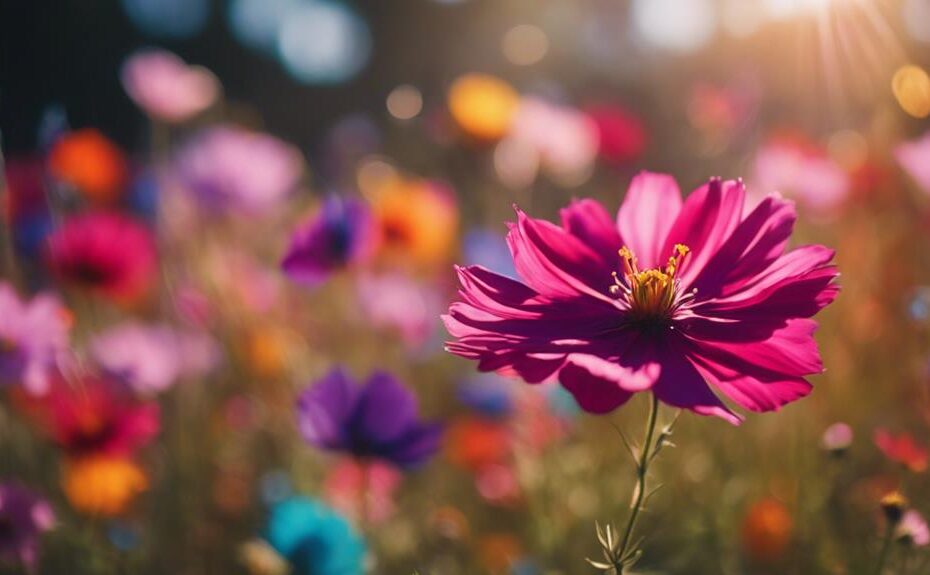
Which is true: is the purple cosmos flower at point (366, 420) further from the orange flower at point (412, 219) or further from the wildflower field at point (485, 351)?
the orange flower at point (412, 219)

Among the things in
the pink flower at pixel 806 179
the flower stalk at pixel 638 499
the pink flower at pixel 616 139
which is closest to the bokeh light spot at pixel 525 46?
the pink flower at pixel 616 139

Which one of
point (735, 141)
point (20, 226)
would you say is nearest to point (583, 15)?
point (735, 141)

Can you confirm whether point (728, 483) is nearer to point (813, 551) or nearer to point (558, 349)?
point (813, 551)

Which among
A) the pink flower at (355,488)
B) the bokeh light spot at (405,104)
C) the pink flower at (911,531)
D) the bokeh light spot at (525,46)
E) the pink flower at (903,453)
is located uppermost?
the bokeh light spot at (525,46)

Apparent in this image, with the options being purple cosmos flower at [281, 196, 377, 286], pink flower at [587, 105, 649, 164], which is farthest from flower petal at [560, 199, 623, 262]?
pink flower at [587, 105, 649, 164]

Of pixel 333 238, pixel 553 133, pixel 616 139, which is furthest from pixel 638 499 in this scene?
pixel 616 139

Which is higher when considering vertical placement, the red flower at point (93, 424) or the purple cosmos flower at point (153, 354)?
the red flower at point (93, 424)
